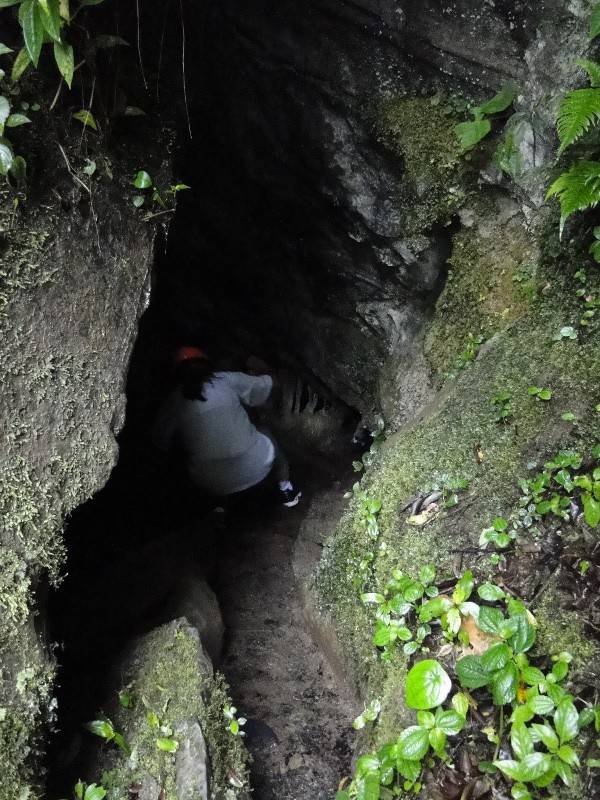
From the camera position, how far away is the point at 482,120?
158 inches

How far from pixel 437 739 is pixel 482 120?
151 inches

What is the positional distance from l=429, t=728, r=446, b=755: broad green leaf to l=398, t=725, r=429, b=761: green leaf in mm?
22

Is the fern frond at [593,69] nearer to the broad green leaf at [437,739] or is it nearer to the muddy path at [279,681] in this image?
the broad green leaf at [437,739]

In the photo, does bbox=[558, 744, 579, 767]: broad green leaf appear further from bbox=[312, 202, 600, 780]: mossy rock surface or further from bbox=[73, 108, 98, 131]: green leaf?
bbox=[73, 108, 98, 131]: green leaf

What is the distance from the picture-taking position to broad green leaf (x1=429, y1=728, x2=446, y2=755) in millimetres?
2477

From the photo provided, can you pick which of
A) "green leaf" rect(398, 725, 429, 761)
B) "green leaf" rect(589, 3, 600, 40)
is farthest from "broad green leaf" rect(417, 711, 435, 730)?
"green leaf" rect(589, 3, 600, 40)

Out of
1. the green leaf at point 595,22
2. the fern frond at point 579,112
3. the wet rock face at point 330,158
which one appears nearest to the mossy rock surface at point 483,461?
the wet rock face at point 330,158

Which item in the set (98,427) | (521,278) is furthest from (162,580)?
(521,278)

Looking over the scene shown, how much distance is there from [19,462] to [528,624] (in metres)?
2.59

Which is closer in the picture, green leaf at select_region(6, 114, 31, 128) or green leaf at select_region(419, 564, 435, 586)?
green leaf at select_region(6, 114, 31, 128)

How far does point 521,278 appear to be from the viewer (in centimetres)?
417

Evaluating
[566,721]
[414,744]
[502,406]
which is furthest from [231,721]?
[502,406]

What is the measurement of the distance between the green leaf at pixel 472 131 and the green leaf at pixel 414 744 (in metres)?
3.68

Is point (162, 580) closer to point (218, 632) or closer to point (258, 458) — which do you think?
point (218, 632)
